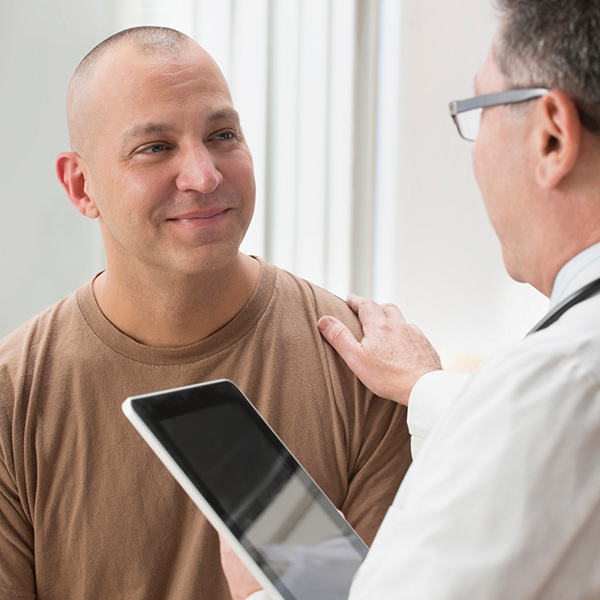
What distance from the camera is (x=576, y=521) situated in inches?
24.1

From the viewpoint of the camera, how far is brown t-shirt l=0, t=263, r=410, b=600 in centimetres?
124

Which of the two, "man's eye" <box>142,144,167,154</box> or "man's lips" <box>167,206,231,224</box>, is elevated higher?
"man's eye" <box>142,144,167,154</box>

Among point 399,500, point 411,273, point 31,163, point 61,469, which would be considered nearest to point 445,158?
point 411,273

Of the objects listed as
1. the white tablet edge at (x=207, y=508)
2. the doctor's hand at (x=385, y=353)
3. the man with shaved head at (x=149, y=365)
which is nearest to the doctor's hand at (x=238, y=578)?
the white tablet edge at (x=207, y=508)

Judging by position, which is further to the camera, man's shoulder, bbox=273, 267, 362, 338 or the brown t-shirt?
man's shoulder, bbox=273, 267, 362, 338

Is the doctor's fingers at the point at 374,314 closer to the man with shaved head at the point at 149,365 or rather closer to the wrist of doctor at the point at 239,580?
the man with shaved head at the point at 149,365

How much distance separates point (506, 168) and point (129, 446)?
0.82 metres

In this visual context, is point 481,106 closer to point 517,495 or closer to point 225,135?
point 517,495

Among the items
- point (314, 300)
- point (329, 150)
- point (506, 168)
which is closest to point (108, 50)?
point (314, 300)

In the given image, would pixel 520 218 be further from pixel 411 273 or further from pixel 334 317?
pixel 411 273

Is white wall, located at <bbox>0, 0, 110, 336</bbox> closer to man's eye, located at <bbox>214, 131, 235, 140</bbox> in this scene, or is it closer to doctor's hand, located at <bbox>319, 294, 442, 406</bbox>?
man's eye, located at <bbox>214, 131, 235, 140</bbox>

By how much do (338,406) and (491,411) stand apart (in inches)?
28.2

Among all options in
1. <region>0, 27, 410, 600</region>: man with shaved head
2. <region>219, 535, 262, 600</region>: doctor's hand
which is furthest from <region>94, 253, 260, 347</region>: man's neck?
<region>219, 535, 262, 600</region>: doctor's hand

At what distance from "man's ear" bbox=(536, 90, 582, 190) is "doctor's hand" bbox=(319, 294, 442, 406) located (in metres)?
0.59
